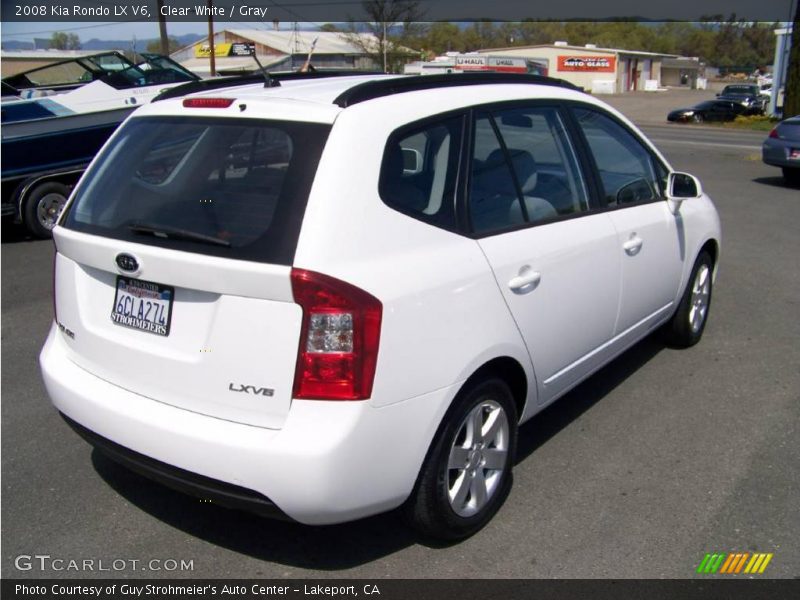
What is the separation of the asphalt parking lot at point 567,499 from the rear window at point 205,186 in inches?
35.5

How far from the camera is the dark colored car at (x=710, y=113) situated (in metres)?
37.2

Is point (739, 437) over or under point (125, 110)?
under

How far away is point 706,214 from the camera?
216 inches

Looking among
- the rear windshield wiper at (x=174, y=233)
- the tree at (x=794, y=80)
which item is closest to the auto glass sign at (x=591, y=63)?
the tree at (x=794, y=80)

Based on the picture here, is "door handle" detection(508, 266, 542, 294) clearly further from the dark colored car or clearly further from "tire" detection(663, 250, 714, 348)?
the dark colored car

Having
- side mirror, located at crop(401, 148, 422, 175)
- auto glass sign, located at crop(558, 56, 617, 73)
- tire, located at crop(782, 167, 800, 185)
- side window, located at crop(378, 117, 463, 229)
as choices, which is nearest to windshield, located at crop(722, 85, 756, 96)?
auto glass sign, located at crop(558, 56, 617, 73)

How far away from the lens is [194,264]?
2875 mm

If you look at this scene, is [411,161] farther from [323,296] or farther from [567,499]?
[567,499]

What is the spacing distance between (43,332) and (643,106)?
177ft

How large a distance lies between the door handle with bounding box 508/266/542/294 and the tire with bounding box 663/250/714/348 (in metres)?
2.21

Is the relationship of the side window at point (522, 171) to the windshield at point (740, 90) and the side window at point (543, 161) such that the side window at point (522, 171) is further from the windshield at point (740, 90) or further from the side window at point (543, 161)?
the windshield at point (740, 90)

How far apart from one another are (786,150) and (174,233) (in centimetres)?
1305
